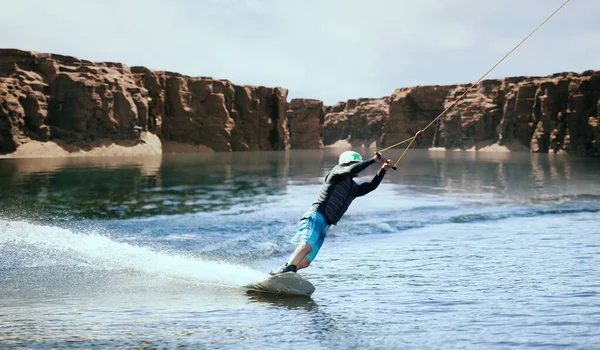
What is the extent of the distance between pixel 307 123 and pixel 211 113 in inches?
2206

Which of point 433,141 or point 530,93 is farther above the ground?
point 530,93

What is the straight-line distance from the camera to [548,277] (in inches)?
431

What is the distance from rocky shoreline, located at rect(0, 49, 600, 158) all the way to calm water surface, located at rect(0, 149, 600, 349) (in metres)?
77.7

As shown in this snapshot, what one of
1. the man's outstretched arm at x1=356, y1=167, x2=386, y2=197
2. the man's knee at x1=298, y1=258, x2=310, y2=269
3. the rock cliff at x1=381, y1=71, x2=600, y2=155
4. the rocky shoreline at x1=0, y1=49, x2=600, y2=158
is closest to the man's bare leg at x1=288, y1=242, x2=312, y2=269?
the man's knee at x1=298, y1=258, x2=310, y2=269

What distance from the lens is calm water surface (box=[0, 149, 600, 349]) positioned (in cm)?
748

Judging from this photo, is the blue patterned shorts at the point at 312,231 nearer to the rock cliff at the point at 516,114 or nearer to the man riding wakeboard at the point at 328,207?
the man riding wakeboard at the point at 328,207

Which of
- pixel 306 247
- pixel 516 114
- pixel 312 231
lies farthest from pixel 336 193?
pixel 516 114

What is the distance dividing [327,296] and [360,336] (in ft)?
7.77

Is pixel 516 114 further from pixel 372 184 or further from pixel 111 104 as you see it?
pixel 372 184

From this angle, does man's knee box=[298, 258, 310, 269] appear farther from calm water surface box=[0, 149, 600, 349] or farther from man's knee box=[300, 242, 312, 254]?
calm water surface box=[0, 149, 600, 349]

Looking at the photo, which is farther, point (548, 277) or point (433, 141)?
point (433, 141)

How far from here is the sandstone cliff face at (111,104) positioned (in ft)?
313

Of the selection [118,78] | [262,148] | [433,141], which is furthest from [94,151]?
[433,141]

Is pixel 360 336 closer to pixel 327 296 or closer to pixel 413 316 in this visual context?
pixel 413 316
